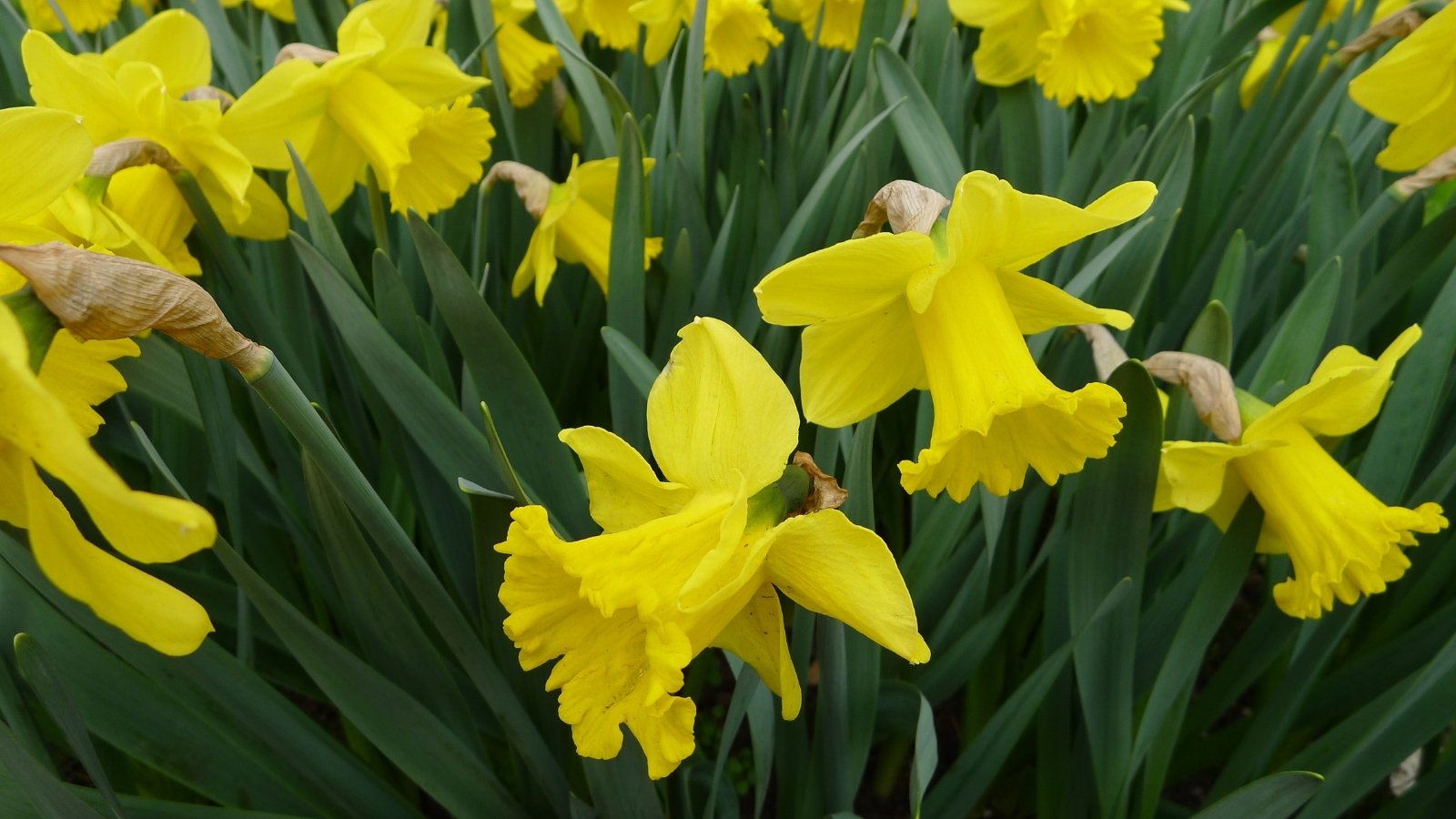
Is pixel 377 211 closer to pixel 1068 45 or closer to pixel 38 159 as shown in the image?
pixel 38 159

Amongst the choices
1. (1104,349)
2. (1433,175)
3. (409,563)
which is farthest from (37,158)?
(1433,175)

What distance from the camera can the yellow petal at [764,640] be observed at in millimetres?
798

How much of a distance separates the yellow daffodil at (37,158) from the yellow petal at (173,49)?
0.69 meters

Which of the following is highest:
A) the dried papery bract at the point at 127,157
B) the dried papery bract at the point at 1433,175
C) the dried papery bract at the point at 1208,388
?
the dried papery bract at the point at 127,157

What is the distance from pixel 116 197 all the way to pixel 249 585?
0.57 m

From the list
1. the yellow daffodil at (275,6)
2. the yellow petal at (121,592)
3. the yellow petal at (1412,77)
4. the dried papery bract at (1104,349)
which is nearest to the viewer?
the yellow petal at (121,592)

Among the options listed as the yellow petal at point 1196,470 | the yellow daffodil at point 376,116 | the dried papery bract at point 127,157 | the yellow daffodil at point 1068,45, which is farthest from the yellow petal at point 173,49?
the yellow petal at point 1196,470

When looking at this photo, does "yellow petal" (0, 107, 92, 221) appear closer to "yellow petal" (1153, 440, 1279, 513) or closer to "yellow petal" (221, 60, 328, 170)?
"yellow petal" (221, 60, 328, 170)

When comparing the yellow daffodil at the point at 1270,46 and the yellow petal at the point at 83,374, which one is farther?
the yellow daffodil at the point at 1270,46

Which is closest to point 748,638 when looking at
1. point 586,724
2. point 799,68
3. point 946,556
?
point 586,724

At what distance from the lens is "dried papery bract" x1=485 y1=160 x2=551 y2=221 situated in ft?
4.83

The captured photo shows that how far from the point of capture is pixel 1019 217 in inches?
31.6

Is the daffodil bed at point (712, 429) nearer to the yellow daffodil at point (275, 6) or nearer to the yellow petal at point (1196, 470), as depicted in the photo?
the yellow petal at point (1196, 470)

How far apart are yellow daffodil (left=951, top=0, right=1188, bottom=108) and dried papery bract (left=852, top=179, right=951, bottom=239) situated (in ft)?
3.25
